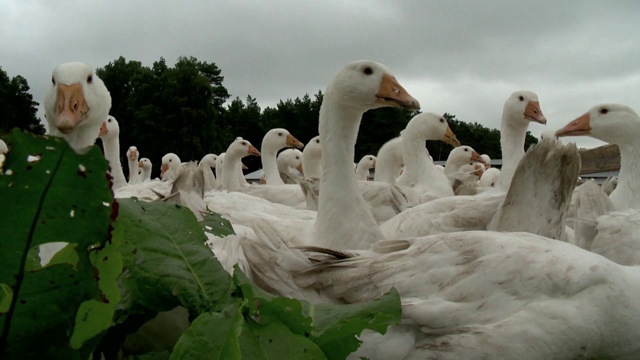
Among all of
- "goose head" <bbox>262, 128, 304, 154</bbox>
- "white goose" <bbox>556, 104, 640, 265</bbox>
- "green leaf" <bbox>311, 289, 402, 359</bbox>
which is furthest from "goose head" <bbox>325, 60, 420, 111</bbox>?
"goose head" <bbox>262, 128, 304, 154</bbox>

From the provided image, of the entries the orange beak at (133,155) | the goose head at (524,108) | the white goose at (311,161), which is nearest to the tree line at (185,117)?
the orange beak at (133,155)

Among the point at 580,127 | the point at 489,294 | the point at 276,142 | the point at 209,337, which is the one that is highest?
the point at 276,142

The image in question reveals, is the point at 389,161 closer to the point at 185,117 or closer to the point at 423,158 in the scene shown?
the point at 423,158

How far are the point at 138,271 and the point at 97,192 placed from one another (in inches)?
11.5

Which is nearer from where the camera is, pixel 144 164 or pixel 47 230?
pixel 47 230

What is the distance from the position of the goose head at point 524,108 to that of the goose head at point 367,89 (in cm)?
430

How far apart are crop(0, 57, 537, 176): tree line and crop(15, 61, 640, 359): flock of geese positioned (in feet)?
101

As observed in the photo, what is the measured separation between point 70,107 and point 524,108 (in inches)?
254

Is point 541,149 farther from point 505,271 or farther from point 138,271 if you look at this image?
point 138,271

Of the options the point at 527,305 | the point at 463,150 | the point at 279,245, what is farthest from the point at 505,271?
the point at 463,150

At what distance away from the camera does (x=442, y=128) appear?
9.27 meters

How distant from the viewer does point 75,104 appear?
3.31m

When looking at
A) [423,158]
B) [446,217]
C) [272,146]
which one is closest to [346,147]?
[446,217]

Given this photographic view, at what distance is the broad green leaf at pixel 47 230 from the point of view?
1.84 ft
